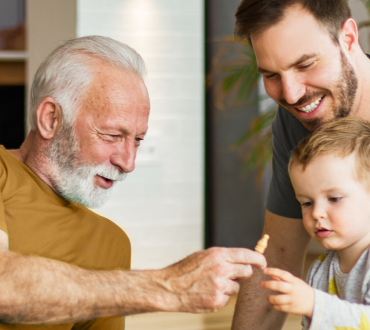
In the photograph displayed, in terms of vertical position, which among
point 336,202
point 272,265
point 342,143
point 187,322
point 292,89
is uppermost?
point 292,89

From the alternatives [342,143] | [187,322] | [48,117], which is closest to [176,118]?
[187,322]

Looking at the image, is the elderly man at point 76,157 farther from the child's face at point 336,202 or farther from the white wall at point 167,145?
the white wall at point 167,145

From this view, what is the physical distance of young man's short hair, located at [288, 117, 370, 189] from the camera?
1171mm

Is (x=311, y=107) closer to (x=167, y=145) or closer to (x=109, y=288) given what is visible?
(x=109, y=288)

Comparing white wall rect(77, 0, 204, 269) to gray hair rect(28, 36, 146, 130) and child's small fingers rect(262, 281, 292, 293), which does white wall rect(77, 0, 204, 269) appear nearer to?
gray hair rect(28, 36, 146, 130)

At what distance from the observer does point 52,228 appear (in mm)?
1313

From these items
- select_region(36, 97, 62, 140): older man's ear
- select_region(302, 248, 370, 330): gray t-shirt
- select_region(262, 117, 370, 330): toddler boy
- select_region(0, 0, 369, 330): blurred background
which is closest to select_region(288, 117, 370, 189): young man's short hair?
select_region(262, 117, 370, 330): toddler boy

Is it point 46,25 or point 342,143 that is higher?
point 46,25

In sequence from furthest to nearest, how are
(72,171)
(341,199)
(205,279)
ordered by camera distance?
(72,171) < (341,199) < (205,279)

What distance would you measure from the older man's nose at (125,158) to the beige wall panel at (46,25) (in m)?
1.65

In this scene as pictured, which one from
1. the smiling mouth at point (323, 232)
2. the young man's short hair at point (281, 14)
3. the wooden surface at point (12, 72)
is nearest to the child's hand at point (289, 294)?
the smiling mouth at point (323, 232)

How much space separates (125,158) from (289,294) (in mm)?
603

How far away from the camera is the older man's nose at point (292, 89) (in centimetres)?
127

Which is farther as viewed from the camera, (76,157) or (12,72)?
(12,72)
